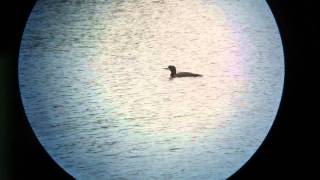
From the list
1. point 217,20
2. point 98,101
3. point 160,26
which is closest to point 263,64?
point 217,20

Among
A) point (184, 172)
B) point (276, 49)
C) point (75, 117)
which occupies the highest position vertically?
point (276, 49)

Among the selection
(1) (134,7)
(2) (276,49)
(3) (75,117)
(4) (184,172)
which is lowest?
(4) (184,172)

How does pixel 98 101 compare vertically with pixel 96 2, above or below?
below

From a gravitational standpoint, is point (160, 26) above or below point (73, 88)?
above

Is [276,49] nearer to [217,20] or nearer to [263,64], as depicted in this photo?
[263,64]

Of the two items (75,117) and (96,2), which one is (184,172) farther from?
(96,2)

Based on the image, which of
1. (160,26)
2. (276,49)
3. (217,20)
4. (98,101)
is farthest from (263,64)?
(98,101)
